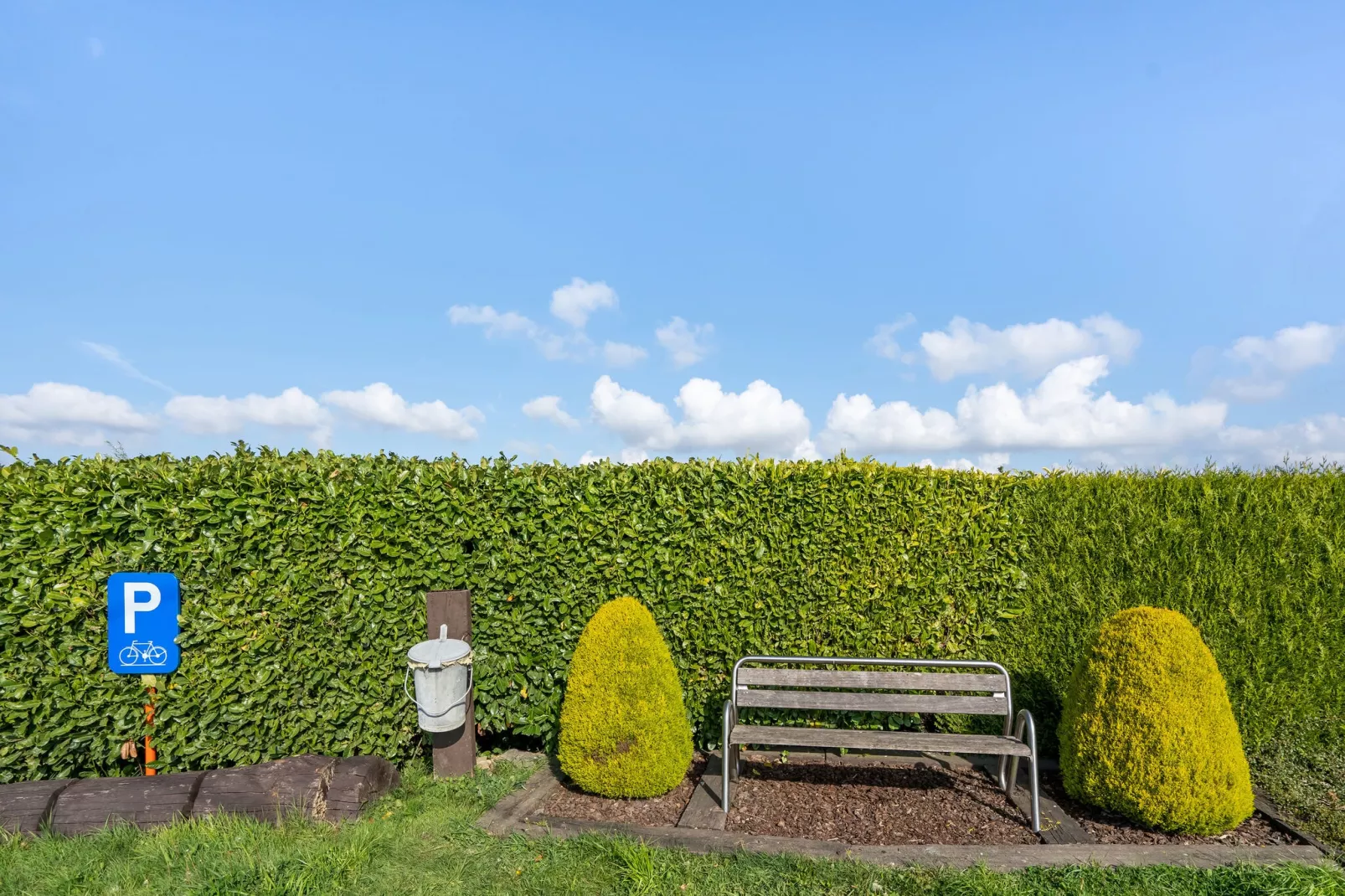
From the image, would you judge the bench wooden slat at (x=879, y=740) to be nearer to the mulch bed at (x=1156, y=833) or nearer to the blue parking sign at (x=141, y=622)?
the mulch bed at (x=1156, y=833)

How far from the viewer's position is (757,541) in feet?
19.7

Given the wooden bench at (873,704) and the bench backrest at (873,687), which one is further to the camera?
the bench backrest at (873,687)

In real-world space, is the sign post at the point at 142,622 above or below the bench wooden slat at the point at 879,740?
above

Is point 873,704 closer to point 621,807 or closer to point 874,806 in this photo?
point 874,806

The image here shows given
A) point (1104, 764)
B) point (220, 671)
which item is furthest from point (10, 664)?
point (1104, 764)

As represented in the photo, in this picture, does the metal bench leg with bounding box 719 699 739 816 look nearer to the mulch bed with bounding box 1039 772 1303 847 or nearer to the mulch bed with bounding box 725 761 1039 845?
the mulch bed with bounding box 725 761 1039 845

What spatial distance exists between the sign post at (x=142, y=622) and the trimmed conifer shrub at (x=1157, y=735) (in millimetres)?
6665

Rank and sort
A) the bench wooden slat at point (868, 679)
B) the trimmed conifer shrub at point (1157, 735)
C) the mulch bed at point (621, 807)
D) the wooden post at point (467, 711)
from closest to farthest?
the trimmed conifer shrub at point (1157, 735)
the mulch bed at point (621, 807)
the bench wooden slat at point (868, 679)
the wooden post at point (467, 711)

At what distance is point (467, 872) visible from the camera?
421 cm

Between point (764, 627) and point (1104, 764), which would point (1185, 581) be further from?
point (764, 627)

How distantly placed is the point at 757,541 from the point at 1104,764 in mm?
2814

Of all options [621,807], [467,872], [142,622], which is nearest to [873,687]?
[621,807]

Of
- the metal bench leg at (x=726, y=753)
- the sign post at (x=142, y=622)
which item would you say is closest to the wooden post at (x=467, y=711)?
the sign post at (x=142, y=622)

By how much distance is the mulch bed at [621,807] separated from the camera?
4.88 meters
